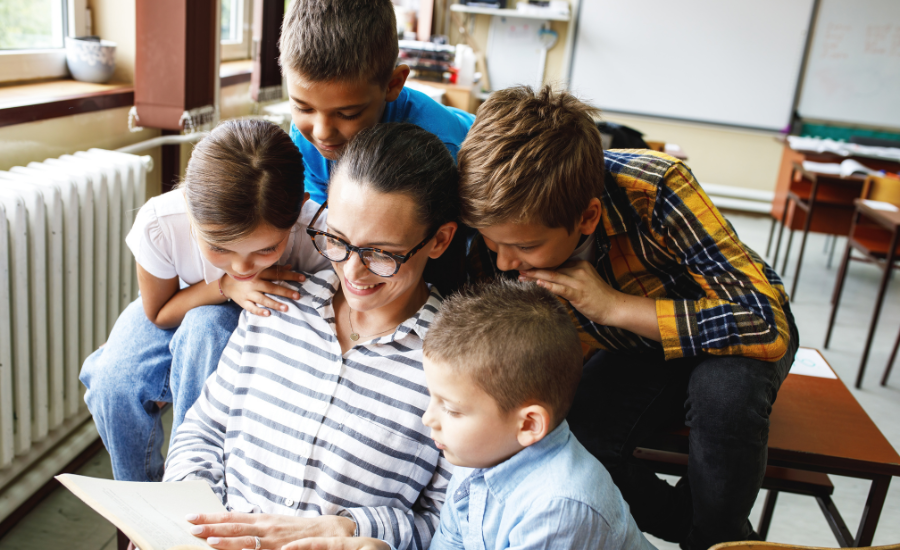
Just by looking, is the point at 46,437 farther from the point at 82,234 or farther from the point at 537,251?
the point at 537,251

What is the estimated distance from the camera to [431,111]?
1.61m

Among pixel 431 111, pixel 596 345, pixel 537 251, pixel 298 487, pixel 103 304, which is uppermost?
pixel 431 111

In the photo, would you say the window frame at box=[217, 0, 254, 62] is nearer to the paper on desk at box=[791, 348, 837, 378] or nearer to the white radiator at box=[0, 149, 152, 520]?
A: the white radiator at box=[0, 149, 152, 520]

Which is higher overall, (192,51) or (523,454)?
(192,51)

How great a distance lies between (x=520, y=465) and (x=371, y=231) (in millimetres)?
421

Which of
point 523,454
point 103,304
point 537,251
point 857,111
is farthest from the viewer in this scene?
point 857,111

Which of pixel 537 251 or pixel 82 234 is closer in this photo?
pixel 537 251

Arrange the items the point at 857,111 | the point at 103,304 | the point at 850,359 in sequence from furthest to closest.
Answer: the point at 857,111 → the point at 850,359 → the point at 103,304

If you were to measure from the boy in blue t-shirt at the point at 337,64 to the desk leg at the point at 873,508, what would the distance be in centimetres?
127

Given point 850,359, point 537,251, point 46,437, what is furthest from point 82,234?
point 850,359

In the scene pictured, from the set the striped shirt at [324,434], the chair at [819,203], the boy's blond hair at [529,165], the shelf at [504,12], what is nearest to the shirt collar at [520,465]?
the striped shirt at [324,434]

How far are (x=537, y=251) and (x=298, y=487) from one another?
0.56m

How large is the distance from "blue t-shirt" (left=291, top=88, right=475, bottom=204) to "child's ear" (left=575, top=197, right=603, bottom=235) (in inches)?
15.7

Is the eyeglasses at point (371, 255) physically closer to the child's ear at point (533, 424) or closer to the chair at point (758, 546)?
the child's ear at point (533, 424)
